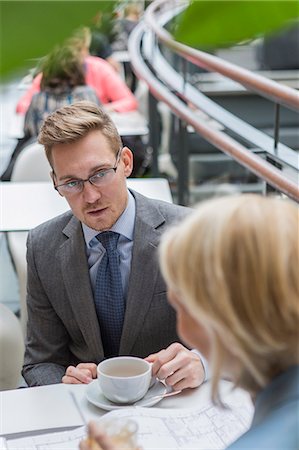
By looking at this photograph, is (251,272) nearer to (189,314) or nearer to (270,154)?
(189,314)

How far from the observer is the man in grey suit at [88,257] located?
185cm

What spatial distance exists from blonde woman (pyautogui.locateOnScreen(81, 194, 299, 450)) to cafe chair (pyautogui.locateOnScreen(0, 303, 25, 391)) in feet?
4.68

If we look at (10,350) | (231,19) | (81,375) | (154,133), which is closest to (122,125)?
(154,133)

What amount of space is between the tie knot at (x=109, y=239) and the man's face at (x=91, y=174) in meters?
0.03

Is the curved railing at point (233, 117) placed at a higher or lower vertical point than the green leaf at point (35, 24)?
lower

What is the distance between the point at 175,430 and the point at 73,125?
0.80 m

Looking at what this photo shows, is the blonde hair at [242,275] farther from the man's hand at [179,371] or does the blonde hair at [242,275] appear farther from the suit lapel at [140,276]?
the suit lapel at [140,276]

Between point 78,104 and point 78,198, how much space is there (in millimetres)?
238

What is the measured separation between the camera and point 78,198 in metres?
1.85

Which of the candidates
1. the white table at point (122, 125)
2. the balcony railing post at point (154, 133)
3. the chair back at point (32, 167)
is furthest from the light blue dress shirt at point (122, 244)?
the balcony railing post at point (154, 133)

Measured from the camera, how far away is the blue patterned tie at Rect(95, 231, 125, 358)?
6.22 feet

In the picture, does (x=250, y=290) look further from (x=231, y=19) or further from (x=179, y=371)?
(x=179, y=371)

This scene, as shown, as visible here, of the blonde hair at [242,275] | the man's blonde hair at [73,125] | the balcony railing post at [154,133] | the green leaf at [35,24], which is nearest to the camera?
the green leaf at [35,24]

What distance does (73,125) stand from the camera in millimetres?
1819
